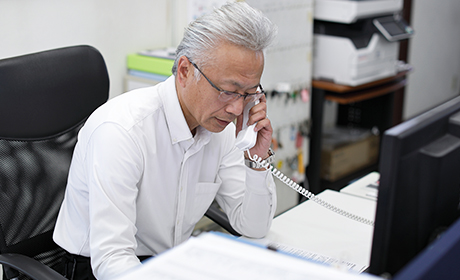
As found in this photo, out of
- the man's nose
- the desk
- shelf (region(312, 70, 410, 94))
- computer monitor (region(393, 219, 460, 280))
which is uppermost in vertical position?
the man's nose

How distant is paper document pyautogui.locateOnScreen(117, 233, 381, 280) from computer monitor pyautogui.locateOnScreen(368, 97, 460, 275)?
0.08 metres

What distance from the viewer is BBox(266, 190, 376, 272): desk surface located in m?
1.33

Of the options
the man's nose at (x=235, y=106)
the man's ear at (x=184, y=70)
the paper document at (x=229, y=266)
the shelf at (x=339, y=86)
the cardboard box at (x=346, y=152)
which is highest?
the man's ear at (x=184, y=70)

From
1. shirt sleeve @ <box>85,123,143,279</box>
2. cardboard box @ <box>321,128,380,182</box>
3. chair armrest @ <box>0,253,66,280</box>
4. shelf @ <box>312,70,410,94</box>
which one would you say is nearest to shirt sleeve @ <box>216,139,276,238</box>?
shirt sleeve @ <box>85,123,143,279</box>

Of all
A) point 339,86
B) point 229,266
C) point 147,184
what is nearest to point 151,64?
point 147,184

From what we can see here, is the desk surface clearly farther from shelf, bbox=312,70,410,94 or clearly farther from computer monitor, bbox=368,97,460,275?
shelf, bbox=312,70,410,94

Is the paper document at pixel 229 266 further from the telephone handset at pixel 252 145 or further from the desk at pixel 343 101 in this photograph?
the desk at pixel 343 101

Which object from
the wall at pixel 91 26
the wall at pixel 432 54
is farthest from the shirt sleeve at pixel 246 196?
the wall at pixel 432 54

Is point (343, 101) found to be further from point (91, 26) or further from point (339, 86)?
point (91, 26)

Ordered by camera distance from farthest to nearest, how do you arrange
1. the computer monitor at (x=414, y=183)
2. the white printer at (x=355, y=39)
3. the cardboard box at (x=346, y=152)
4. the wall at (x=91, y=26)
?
the cardboard box at (x=346, y=152)
the white printer at (x=355, y=39)
the wall at (x=91, y=26)
the computer monitor at (x=414, y=183)

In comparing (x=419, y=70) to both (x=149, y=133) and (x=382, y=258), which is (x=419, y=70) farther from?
(x=382, y=258)

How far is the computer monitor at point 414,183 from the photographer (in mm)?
736

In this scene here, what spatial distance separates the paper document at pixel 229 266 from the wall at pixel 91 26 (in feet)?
4.93

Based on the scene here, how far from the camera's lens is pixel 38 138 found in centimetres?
139
